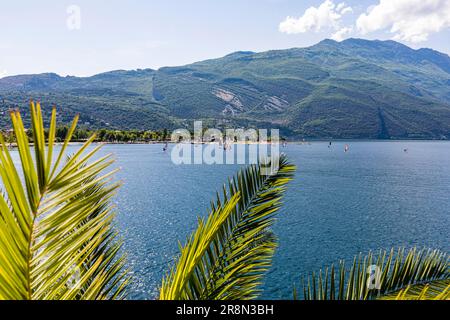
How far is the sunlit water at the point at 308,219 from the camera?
2333 cm

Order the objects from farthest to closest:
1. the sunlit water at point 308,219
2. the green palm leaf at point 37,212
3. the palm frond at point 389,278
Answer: the sunlit water at point 308,219 < the palm frond at point 389,278 < the green palm leaf at point 37,212

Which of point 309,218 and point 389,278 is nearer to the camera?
point 389,278

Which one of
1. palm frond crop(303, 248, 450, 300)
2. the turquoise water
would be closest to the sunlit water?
the turquoise water

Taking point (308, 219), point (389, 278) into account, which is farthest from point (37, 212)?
point (308, 219)

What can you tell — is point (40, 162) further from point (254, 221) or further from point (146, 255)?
point (146, 255)

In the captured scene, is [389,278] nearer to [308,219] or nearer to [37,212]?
[37,212]

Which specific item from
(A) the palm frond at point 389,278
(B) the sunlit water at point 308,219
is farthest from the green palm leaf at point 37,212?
(B) the sunlit water at point 308,219

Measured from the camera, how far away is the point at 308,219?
35094 mm

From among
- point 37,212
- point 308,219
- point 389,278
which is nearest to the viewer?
point 37,212

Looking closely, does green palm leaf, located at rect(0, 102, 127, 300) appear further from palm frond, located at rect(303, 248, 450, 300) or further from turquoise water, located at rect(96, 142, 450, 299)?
turquoise water, located at rect(96, 142, 450, 299)

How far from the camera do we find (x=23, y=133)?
4.36 feet

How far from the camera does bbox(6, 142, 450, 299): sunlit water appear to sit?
23.3 metres

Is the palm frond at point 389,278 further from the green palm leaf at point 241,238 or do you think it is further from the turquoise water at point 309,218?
the turquoise water at point 309,218
